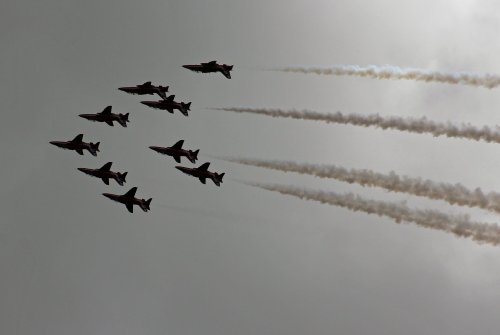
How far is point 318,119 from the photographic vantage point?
316 ft

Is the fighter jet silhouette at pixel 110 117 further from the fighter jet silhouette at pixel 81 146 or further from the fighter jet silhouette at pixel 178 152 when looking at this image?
the fighter jet silhouette at pixel 178 152

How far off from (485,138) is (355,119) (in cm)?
1692

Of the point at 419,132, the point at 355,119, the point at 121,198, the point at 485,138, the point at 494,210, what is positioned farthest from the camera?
the point at 121,198

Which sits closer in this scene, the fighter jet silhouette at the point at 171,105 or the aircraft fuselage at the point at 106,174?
the aircraft fuselage at the point at 106,174

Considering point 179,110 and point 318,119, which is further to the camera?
point 179,110

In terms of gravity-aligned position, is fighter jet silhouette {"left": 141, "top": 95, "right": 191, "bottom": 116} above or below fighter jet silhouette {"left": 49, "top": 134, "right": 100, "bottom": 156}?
above

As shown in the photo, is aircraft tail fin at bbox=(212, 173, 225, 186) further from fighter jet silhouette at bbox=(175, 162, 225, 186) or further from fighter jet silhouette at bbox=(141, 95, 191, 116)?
fighter jet silhouette at bbox=(141, 95, 191, 116)

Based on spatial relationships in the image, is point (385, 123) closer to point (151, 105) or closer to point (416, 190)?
point (416, 190)

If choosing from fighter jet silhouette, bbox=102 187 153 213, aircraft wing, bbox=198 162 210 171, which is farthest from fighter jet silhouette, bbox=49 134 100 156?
aircraft wing, bbox=198 162 210 171

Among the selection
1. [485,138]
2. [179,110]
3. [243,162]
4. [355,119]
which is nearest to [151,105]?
[179,110]

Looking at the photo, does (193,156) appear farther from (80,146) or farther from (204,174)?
(80,146)

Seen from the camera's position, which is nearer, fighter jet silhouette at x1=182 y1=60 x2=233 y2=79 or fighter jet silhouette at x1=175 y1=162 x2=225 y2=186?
fighter jet silhouette at x1=175 y1=162 x2=225 y2=186

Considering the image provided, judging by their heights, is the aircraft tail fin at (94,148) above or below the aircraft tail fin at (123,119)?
below

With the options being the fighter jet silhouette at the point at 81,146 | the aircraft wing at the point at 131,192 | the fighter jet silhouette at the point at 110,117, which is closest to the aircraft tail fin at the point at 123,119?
the fighter jet silhouette at the point at 110,117
